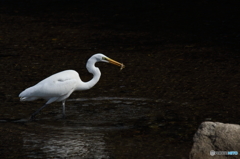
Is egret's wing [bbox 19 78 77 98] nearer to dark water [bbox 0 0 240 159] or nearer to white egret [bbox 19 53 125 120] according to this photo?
white egret [bbox 19 53 125 120]

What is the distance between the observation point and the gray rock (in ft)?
15.3

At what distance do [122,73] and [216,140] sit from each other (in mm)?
4350

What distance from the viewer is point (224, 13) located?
13.1 meters

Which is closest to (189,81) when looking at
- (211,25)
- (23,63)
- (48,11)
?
(23,63)

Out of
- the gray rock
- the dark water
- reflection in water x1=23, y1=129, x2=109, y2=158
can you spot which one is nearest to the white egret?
the dark water

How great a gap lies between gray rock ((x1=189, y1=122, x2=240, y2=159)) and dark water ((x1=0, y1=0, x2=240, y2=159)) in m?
0.52

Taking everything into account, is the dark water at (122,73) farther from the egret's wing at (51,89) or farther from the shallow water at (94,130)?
the egret's wing at (51,89)

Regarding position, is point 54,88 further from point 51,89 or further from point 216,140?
point 216,140

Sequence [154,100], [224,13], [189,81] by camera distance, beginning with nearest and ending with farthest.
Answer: [154,100] < [189,81] < [224,13]

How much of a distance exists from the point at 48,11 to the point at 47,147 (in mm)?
9077

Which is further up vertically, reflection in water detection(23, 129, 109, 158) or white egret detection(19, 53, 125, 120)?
white egret detection(19, 53, 125, 120)

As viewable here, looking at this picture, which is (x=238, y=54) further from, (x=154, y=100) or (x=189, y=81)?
(x=154, y=100)

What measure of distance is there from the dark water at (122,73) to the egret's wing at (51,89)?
0.31m

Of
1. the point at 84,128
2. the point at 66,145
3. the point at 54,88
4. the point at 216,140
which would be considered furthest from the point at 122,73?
the point at 216,140
